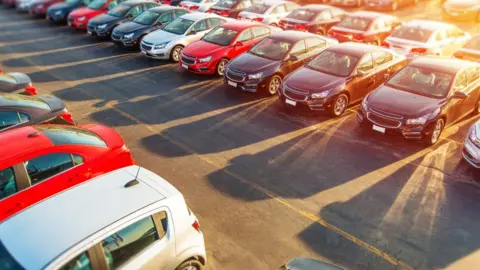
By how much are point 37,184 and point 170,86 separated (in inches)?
309

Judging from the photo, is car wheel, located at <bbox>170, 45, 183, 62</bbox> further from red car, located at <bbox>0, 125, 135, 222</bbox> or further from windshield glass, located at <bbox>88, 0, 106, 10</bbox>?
red car, located at <bbox>0, 125, 135, 222</bbox>

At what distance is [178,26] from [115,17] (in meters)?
4.30

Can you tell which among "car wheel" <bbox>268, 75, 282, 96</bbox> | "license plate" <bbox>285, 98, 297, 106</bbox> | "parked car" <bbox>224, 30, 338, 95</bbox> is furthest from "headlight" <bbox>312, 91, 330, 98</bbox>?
"car wheel" <bbox>268, 75, 282, 96</bbox>

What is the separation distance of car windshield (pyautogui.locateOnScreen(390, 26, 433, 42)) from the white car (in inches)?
470

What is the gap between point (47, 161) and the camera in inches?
252

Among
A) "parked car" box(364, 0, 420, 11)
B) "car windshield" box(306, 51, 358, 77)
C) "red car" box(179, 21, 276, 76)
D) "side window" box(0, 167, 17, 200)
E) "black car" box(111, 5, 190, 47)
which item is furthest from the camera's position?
"parked car" box(364, 0, 420, 11)

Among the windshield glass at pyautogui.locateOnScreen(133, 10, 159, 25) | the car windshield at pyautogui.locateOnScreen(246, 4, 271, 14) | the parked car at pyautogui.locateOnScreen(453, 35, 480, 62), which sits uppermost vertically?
the windshield glass at pyautogui.locateOnScreen(133, 10, 159, 25)

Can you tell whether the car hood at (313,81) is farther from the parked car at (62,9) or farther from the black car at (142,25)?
the parked car at (62,9)

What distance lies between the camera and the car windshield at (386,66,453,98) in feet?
33.4

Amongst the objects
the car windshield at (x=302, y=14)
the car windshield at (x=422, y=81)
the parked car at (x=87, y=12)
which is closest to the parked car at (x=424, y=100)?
the car windshield at (x=422, y=81)

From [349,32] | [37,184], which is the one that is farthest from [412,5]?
[37,184]

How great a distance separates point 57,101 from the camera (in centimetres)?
921

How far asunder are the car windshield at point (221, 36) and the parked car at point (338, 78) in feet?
12.1

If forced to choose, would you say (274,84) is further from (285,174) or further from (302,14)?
(302,14)
